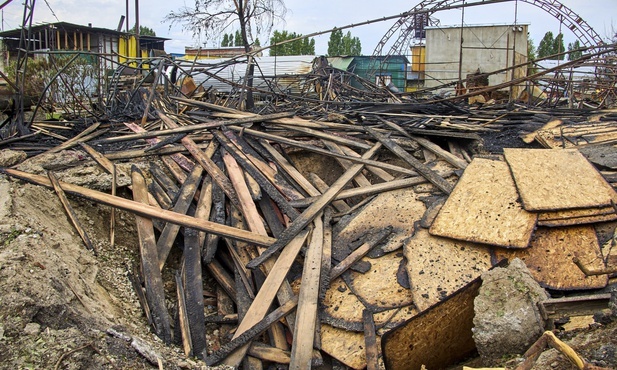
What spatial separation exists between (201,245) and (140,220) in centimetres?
61

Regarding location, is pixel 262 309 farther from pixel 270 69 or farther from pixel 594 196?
pixel 270 69

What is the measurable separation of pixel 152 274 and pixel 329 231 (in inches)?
65.9

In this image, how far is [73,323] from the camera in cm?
290

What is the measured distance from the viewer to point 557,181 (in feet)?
14.6

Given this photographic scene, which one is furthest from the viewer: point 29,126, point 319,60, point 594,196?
point 319,60

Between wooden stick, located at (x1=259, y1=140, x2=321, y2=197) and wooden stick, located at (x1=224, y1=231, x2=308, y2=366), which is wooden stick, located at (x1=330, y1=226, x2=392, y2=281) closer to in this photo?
wooden stick, located at (x1=224, y1=231, x2=308, y2=366)

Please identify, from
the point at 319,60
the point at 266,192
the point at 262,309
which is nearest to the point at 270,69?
the point at 319,60

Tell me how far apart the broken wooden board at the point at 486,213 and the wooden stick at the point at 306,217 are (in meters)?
1.12

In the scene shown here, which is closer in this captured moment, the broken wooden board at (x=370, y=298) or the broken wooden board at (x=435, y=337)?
the broken wooden board at (x=435, y=337)

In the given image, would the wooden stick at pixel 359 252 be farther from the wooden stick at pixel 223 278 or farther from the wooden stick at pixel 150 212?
the wooden stick at pixel 223 278

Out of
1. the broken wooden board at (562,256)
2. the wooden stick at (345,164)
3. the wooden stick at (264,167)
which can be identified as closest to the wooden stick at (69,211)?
the wooden stick at (264,167)

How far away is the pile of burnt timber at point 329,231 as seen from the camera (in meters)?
3.82

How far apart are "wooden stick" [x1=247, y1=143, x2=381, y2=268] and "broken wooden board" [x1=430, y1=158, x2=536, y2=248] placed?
1.12 m

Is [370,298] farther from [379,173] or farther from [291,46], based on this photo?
[291,46]
